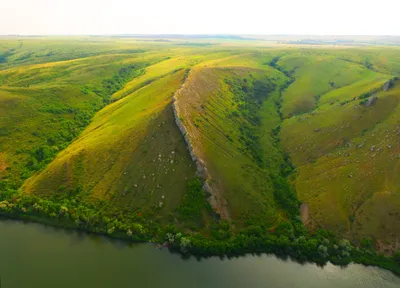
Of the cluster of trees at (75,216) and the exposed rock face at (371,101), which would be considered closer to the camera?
the cluster of trees at (75,216)

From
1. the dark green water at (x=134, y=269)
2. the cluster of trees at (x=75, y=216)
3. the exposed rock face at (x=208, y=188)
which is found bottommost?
the dark green water at (x=134, y=269)

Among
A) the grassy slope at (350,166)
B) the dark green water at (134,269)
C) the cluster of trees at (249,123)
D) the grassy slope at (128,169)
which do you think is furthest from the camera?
the cluster of trees at (249,123)

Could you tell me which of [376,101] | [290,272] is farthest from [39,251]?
[376,101]

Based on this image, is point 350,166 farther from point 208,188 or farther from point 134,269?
point 134,269

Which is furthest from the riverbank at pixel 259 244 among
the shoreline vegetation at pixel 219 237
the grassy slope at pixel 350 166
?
the grassy slope at pixel 350 166

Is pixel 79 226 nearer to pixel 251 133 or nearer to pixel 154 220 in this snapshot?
pixel 154 220

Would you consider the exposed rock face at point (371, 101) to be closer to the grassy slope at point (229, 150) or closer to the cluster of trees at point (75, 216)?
the grassy slope at point (229, 150)

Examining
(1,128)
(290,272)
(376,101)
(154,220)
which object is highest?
(376,101)

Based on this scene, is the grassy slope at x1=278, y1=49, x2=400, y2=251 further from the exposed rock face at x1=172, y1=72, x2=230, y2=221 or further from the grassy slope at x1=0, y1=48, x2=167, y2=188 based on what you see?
the grassy slope at x1=0, y1=48, x2=167, y2=188
